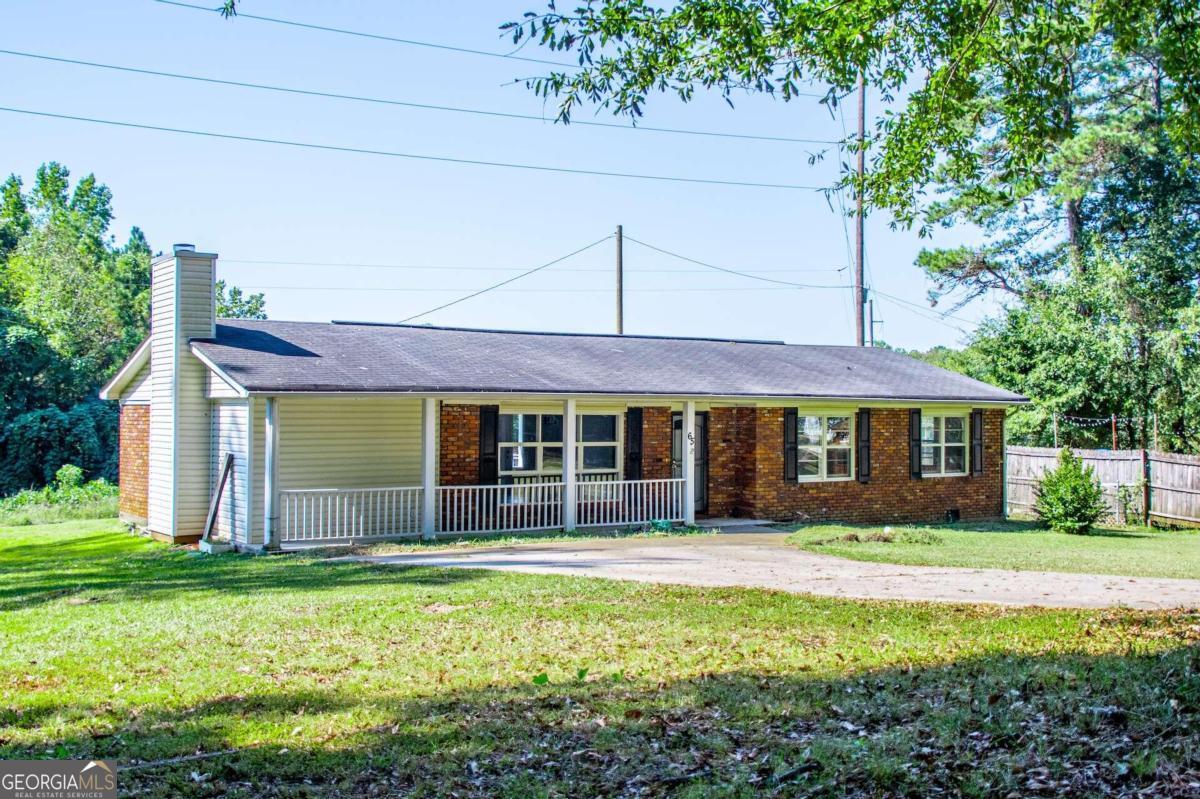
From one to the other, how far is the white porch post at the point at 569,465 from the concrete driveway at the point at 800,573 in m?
1.41

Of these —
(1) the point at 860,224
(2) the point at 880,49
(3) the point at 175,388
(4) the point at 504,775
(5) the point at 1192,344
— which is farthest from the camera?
(1) the point at 860,224

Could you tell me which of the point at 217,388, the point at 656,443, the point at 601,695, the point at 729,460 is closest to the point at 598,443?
the point at 656,443

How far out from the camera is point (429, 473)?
15.9 m

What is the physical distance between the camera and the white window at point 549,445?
17672 mm

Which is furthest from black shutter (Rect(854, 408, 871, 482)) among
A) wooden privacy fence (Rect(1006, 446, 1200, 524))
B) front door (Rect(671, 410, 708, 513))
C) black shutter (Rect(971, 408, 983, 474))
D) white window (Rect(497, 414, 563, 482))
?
white window (Rect(497, 414, 563, 482))

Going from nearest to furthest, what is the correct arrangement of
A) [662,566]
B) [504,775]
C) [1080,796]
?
[1080,796] < [504,775] < [662,566]

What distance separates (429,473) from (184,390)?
4.28 m

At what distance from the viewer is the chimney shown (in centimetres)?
1647

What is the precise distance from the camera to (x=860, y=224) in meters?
32.1

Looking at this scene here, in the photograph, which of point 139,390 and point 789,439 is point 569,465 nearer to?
point 789,439

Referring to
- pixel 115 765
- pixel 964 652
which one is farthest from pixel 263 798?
pixel 964 652

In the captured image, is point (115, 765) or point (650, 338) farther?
point (650, 338)

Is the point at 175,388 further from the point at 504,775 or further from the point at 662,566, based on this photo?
the point at 504,775

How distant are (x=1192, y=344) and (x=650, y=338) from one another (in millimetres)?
13515
